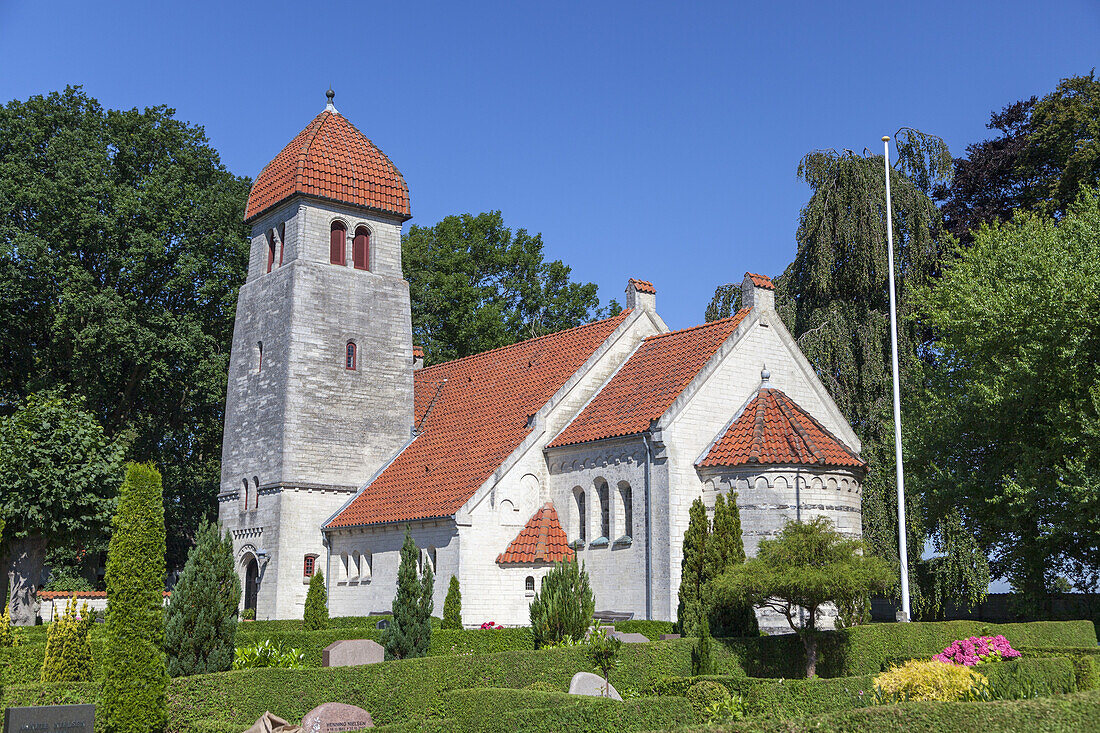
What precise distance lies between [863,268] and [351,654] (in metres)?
23.0

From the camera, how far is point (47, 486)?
32719 millimetres

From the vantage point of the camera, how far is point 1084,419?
79.3ft

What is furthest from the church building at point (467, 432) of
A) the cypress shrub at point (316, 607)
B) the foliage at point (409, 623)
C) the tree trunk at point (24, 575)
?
the foliage at point (409, 623)

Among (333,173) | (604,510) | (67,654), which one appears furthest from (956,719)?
(333,173)

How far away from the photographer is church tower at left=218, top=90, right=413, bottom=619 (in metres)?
34.2

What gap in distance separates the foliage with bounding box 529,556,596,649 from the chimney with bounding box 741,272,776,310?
11.6 metres

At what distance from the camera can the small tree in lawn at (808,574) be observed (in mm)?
20641

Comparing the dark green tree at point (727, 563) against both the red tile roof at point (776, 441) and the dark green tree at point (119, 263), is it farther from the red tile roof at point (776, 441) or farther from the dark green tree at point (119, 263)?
the dark green tree at point (119, 263)

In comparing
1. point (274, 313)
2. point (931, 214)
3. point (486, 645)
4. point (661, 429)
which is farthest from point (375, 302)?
point (931, 214)

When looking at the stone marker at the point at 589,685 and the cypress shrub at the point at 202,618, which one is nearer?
the stone marker at the point at 589,685

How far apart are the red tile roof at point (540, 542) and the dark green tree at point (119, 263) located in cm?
1840

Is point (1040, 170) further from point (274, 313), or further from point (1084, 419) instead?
point (274, 313)

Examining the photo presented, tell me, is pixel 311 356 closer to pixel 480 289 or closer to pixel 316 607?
pixel 316 607

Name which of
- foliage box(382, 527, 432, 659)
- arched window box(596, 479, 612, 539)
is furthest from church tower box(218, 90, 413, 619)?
foliage box(382, 527, 432, 659)
